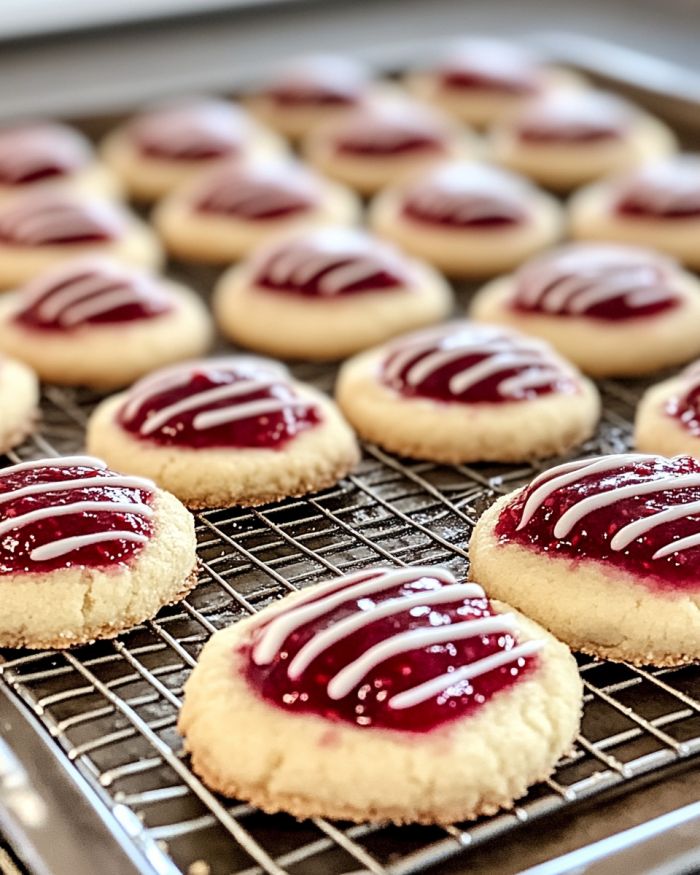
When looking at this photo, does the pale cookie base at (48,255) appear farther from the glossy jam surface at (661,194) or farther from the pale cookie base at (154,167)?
the glossy jam surface at (661,194)

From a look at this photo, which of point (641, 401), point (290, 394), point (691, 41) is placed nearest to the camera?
point (290, 394)

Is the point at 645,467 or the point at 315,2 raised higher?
the point at 315,2

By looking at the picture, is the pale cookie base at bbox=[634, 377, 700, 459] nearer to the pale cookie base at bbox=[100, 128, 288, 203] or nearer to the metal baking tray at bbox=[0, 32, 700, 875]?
the metal baking tray at bbox=[0, 32, 700, 875]

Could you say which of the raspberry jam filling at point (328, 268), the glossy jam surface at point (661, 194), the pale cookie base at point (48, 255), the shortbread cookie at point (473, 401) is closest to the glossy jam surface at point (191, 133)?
the pale cookie base at point (48, 255)

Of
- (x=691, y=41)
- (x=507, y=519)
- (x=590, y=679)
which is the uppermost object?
(x=691, y=41)

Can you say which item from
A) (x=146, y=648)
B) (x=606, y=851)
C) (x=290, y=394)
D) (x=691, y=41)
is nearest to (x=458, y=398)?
(x=290, y=394)

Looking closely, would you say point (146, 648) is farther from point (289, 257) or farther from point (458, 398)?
point (289, 257)
